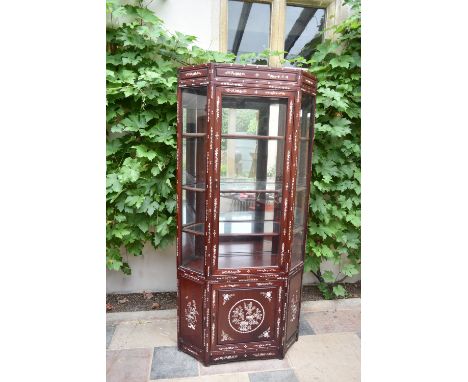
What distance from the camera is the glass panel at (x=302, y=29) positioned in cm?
278

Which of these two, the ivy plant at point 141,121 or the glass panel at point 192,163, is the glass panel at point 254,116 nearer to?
the glass panel at point 192,163

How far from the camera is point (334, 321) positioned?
2.70 meters

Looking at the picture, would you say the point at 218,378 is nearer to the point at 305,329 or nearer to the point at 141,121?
the point at 305,329

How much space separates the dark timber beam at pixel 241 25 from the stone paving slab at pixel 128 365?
2.55 meters

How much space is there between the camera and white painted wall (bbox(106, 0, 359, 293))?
2557 millimetres

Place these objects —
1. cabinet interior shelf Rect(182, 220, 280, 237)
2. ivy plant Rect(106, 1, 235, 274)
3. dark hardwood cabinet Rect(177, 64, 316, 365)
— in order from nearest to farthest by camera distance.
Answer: dark hardwood cabinet Rect(177, 64, 316, 365)
cabinet interior shelf Rect(182, 220, 280, 237)
ivy plant Rect(106, 1, 235, 274)

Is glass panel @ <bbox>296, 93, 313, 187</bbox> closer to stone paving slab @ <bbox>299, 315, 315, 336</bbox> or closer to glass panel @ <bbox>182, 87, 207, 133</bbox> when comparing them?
glass panel @ <bbox>182, 87, 207, 133</bbox>

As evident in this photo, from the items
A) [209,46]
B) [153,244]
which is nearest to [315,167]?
[209,46]

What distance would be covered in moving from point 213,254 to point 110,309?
4.39ft

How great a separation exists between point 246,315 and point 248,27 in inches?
94.1

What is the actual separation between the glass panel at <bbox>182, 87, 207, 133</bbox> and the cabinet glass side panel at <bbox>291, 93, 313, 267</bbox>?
0.65m

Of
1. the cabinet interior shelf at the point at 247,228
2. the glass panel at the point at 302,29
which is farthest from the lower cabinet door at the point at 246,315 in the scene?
the glass panel at the point at 302,29

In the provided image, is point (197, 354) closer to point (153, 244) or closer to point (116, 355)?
point (116, 355)

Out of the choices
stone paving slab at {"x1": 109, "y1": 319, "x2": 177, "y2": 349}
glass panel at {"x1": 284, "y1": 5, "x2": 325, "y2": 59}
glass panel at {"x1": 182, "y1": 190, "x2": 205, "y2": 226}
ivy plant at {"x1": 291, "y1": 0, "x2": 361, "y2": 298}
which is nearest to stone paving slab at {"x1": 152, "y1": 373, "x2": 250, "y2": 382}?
stone paving slab at {"x1": 109, "y1": 319, "x2": 177, "y2": 349}
